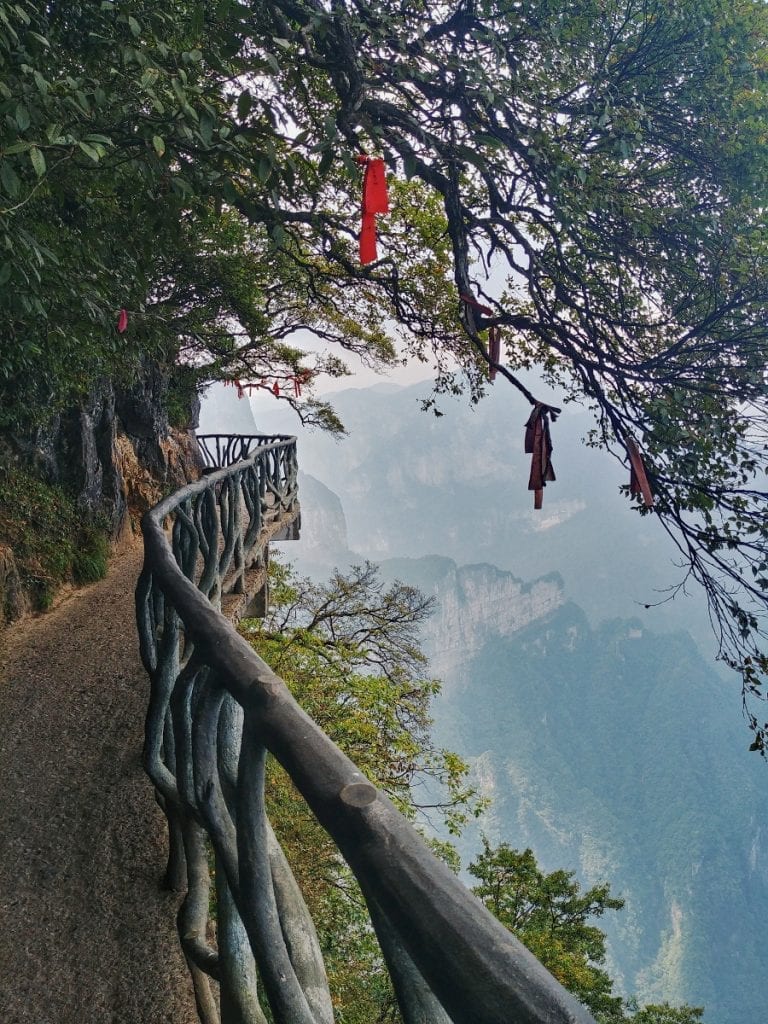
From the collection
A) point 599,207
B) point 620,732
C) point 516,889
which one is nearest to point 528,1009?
point 599,207

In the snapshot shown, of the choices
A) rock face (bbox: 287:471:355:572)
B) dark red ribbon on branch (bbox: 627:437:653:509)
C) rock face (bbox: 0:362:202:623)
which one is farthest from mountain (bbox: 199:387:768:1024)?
dark red ribbon on branch (bbox: 627:437:653:509)

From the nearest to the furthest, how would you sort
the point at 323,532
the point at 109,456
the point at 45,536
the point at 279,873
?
the point at 279,873 < the point at 45,536 < the point at 109,456 < the point at 323,532

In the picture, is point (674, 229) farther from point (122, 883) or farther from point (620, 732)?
point (620, 732)

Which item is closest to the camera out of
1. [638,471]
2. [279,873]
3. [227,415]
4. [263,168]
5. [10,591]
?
[279,873]

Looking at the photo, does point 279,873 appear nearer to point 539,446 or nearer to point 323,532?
point 539,446

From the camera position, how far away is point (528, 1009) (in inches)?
21.6

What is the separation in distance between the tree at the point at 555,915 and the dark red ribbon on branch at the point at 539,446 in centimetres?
625

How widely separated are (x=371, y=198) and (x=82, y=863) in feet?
12.0

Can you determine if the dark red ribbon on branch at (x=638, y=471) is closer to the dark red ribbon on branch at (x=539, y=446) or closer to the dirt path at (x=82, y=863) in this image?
the dark red ribbon on branch at (x=539, y=446)

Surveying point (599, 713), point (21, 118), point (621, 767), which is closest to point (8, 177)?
point (21, 118)

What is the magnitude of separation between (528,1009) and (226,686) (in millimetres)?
821

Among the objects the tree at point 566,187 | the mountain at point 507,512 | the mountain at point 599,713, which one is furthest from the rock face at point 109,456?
the mountain at point 507,512

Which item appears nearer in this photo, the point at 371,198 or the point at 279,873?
the point at 279,873

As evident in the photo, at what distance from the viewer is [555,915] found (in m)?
8.46
